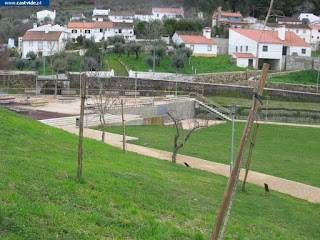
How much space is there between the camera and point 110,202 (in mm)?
9312

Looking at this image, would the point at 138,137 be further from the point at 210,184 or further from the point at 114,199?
the point at 114,199

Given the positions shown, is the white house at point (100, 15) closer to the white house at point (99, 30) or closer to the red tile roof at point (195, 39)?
the white house at point (99, 30)

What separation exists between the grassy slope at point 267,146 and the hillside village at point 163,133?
10 cm

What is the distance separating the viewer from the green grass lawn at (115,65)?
164ft

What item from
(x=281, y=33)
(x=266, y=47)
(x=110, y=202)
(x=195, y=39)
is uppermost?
(x=281, y=33)

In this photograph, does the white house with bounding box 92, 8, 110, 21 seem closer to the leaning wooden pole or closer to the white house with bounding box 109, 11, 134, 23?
the white house with bounding box 109, 11, 134, 23

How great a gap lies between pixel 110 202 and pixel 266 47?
52.2 m

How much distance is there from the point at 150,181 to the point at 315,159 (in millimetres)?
14051

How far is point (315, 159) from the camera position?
24234 mm

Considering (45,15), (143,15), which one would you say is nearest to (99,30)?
(143,15)

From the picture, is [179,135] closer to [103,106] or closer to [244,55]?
[103,106]

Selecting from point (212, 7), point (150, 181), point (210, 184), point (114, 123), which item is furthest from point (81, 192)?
point (212, 7)

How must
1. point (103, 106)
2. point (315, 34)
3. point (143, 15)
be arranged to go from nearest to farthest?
point (103, 106) → point (315, 34) → point (143, 15)

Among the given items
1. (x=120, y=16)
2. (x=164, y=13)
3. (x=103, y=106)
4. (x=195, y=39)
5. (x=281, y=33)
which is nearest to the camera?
(x=103, y=106)
